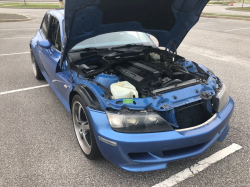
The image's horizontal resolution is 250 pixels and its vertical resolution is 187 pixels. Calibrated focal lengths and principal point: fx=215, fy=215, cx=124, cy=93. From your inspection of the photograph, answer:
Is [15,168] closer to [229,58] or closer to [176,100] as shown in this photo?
[176,100]

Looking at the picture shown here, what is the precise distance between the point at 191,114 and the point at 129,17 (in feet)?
5.46

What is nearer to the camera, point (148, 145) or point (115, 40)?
Answer: point (148, 145)

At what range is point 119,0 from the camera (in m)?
2.76

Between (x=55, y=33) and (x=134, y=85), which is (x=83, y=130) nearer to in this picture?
(x=134, y=85)

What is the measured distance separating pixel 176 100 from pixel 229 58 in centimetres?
490

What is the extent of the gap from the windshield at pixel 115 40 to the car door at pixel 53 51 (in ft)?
1.23

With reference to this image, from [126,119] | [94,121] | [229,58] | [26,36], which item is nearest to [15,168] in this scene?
[94,121]

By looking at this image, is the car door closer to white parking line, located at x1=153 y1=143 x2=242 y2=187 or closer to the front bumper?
the front bumper

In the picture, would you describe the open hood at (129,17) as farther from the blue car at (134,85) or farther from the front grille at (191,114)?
the front grille at (191,114)

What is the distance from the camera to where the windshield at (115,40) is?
335 cm

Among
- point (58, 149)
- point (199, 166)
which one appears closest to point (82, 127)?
point (58, 149)

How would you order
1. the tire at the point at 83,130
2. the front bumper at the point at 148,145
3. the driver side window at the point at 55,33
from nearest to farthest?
the front bumper at the point at 148,145 → the tire at the point at 83,130 → the driver side window at the point at 55,33

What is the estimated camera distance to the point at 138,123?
201 cm

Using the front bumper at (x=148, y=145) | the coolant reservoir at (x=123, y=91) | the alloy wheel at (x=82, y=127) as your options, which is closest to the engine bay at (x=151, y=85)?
the coolant reservoir at (x=123, y=91)
